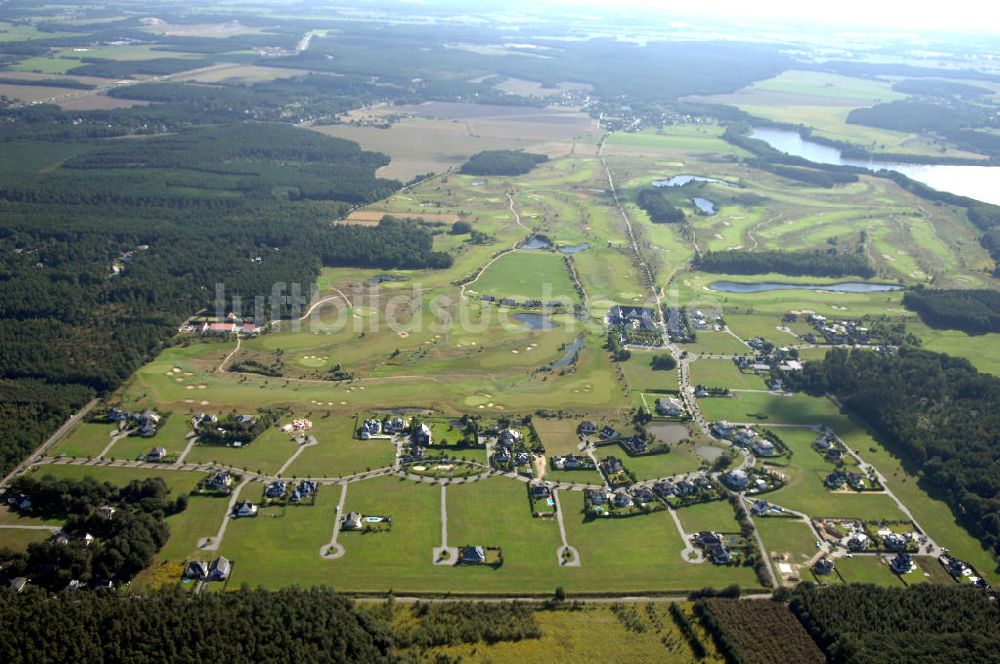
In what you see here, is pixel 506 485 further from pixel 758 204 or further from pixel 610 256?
pixel 758 204

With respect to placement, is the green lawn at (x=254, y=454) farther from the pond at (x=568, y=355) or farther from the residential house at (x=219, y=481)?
the pond at (x=568, y=355)

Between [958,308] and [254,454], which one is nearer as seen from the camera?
[254,454]

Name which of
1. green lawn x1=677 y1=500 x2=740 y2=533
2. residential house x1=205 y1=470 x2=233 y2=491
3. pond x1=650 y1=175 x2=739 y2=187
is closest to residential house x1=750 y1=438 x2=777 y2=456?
green lawn x1=677 y1=500 x2=740 y2=533

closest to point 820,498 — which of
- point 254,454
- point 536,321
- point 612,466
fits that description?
point 612,466

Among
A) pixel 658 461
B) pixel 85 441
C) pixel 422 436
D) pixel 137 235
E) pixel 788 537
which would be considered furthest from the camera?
pixel 137 235

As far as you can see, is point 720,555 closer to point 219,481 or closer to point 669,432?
point 669,432

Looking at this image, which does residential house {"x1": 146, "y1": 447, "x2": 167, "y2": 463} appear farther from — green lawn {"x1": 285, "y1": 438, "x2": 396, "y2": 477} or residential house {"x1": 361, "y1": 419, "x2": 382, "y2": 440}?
residential house {"x1": 361, "y1": 419, "x2": 382, "y2": 440}
